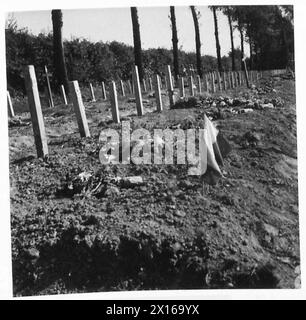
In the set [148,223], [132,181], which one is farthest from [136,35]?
[148,223]

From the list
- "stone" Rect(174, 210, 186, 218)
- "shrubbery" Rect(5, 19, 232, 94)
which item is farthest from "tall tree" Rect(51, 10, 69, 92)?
"stone" Rect(174, 210, 186, 218)

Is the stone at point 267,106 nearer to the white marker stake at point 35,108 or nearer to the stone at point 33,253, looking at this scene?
the white marker stake at point 35,108

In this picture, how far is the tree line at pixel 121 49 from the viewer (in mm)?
7867

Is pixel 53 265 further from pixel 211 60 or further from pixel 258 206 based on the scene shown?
pixel 211 60

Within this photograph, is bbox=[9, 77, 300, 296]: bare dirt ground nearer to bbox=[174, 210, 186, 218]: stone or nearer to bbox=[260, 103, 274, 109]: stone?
bbox=[174, 210, 186, 218]: stone

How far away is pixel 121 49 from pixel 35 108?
13182mm

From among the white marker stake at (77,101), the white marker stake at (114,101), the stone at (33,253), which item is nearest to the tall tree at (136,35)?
the white marker stake at (114,101)

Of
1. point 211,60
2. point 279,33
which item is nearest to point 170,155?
point 279,33

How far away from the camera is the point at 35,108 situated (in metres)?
Result: 5.88

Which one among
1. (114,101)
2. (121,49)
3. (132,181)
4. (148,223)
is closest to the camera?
(148,223)

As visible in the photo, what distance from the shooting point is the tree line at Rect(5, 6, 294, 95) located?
25.8 ft

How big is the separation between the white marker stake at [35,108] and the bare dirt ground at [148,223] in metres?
0.22

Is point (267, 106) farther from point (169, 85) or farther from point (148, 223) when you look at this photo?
point (148, 223)

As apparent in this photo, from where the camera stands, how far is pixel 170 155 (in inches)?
236
